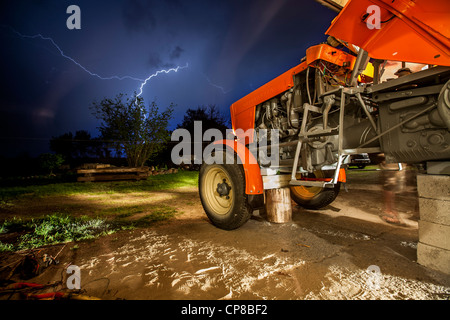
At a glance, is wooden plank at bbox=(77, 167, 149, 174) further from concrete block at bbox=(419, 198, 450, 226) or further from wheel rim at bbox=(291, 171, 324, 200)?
concrete block at bbox=(419, 198, 450, 226)

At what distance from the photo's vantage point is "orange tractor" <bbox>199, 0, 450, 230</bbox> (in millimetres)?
1671

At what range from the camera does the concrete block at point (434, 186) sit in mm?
1783

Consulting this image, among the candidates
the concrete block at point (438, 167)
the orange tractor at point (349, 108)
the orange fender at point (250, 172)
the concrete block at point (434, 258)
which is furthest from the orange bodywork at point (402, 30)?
the orange fender at point (250, 172)

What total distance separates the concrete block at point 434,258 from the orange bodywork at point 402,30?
5.38 feet

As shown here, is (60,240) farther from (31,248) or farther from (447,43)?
(447,43)

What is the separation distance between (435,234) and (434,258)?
23cm

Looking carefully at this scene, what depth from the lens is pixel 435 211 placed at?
6.08ft

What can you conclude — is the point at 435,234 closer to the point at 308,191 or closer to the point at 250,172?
the point at 250,172

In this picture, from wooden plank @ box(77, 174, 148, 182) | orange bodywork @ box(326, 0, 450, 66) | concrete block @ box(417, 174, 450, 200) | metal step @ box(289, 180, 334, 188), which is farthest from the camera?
wooden plank @ box(77, 174, 148, 182)

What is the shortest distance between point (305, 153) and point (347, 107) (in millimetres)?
833

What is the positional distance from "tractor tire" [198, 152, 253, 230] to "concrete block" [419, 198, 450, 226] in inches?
73.5

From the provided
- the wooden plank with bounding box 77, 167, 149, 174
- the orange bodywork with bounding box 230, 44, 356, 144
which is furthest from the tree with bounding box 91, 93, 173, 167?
the orange bodywork with bounding box 230, 44, 356, 144

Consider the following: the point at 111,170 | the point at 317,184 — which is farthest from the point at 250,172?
the point at 111,170

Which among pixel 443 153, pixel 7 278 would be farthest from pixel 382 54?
pixel 7 278
